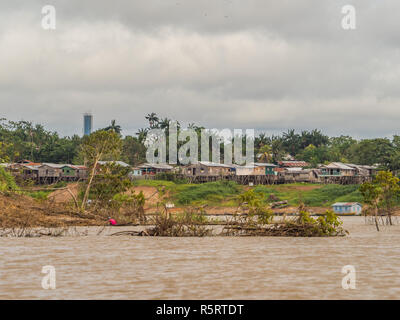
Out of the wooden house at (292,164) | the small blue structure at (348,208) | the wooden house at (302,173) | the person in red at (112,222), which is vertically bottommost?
the small blue structure at (348,208)

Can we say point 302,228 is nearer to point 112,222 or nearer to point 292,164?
point 112,222

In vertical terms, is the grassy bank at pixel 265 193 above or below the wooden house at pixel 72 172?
below

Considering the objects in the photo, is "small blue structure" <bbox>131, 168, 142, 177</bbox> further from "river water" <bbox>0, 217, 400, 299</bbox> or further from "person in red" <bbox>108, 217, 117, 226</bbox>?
"river water" <bbox>0, 217, 400, 299</bbox>

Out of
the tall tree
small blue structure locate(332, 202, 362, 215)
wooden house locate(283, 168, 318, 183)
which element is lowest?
small blue structure locate(332, 202, 362, 215)

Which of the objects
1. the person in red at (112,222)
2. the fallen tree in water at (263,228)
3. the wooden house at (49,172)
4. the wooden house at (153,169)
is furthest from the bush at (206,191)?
the fallen tree in water at (263,228)

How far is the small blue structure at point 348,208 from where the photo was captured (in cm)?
5978

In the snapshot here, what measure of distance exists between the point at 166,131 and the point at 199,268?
312 feet

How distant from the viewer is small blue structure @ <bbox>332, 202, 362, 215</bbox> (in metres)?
59.8

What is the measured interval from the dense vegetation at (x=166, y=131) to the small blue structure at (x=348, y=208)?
28.1 meters

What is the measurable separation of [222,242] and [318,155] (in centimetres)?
8580

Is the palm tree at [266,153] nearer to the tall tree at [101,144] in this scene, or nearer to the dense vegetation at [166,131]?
the dense vegetation at [166,131]

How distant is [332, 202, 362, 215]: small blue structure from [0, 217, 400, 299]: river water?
33.9 meters

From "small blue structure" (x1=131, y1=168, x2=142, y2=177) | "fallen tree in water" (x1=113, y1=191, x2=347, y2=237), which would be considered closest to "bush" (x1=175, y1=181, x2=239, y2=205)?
"small blue structure" (x1=131, y1=168, x2=142, y2=177)
